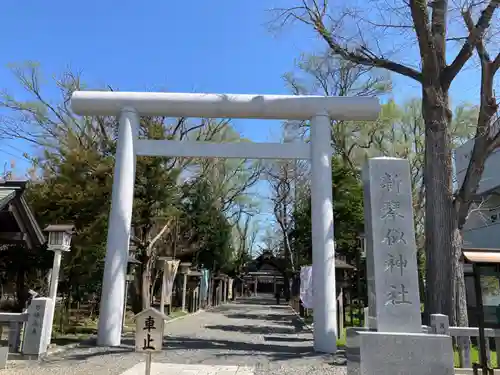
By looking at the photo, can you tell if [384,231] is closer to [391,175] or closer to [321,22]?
[391,175]

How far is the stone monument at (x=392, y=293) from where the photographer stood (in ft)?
16.9

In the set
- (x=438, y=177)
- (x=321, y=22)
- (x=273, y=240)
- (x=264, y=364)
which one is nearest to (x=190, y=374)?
(x=264, y=364)

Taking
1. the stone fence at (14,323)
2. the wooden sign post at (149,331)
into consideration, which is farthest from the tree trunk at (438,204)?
the stone fence at (14,323)

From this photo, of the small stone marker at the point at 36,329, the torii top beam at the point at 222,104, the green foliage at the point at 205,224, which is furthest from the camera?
the green foliage at the point at 205,224

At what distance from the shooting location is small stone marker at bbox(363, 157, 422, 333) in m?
5.45

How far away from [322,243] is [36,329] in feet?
20.0

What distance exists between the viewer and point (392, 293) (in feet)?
18.1

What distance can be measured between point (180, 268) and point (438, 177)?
638 inches

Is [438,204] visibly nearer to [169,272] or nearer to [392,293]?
[392,293]

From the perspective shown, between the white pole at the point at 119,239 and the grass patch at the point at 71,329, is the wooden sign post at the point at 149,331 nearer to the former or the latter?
the white pole at the point at 119,239

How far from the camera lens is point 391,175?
594 cm

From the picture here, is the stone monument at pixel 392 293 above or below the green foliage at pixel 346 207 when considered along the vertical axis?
below

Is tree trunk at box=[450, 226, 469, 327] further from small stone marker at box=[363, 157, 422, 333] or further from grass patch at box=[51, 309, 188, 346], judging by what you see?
grass patch at box=[51, 309, 188, 346]

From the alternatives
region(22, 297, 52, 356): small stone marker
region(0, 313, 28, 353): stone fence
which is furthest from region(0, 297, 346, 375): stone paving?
region(0, 313, 28, 353): stone fence
